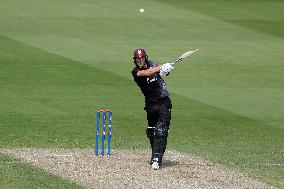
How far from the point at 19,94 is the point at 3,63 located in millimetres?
4184

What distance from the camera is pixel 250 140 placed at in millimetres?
25297

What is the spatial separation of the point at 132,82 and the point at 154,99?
10914 millimetres

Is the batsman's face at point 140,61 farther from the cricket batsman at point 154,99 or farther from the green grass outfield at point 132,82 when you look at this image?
the green grass outfield at point 132,82

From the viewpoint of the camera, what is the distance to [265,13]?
44156mm

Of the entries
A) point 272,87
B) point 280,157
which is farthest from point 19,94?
point 280,157

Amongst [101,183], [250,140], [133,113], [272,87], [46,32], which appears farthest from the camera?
[46,32]

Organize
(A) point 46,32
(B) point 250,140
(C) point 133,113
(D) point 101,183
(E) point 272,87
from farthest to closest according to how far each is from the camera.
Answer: (A) point 46,32 → (E) point 272,87 → (C) point 133,113 → (B) point 250,140 → (D) point 101,183

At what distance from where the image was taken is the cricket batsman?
21.3m

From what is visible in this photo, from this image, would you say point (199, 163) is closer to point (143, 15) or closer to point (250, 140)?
point (250, 140)

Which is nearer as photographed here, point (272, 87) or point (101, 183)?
point (101, 183)

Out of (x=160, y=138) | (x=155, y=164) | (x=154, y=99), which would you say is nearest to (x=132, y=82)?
(x=154, y=99)

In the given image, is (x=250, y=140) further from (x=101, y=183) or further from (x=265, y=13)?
(x=265, y=13)

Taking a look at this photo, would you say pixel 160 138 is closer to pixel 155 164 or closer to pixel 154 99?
pixel 155 164

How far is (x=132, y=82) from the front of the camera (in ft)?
107
